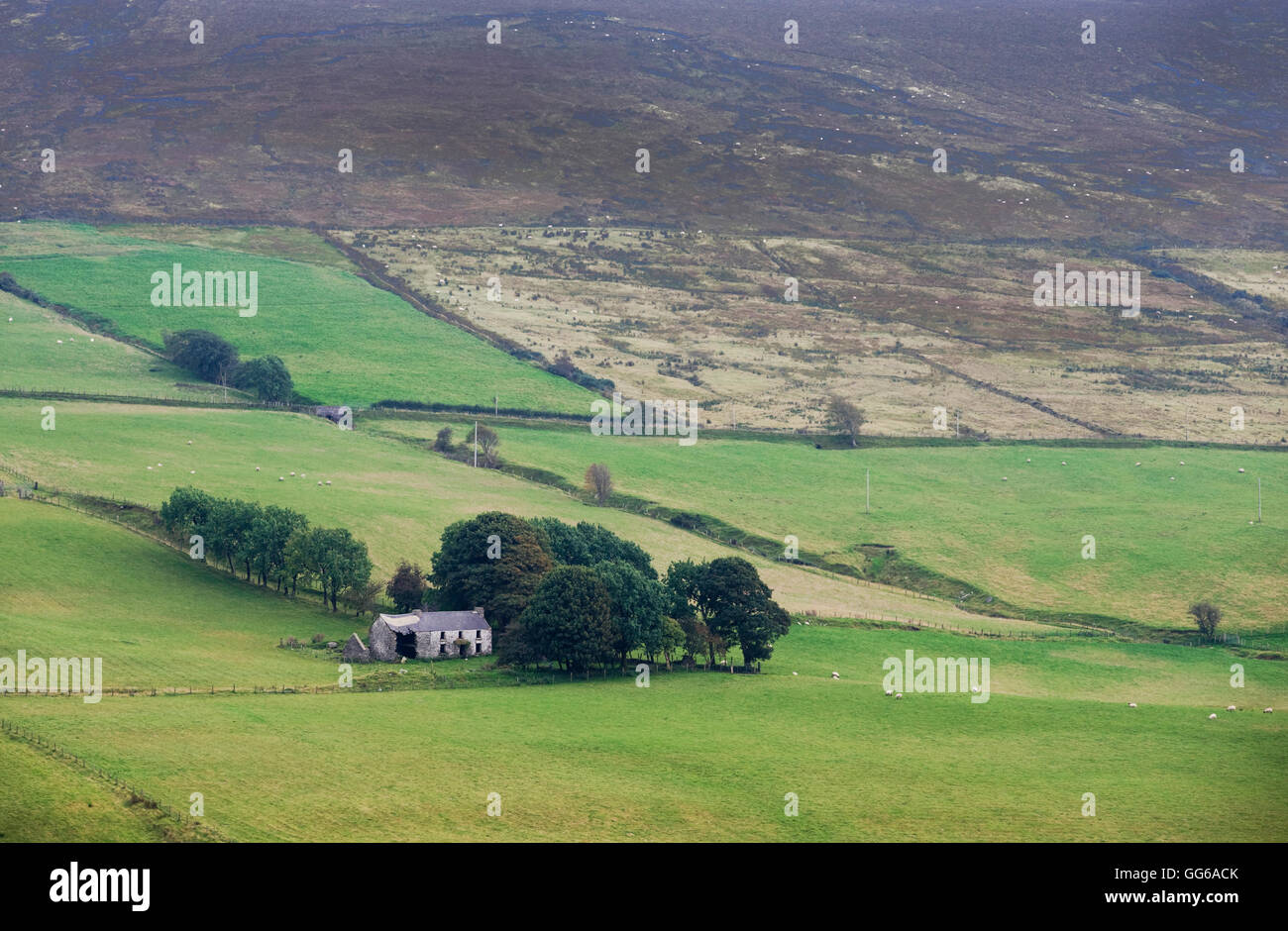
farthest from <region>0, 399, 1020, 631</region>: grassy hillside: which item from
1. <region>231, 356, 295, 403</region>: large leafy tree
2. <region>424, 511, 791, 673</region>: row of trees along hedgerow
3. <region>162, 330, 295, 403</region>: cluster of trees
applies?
<region>424, 511, 791, 673</region>: row of trees along hedgerow

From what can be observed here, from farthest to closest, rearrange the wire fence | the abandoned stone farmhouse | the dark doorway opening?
1. the dark doorway opening
2. the abandoned stone farmhouse
3. the wire fence

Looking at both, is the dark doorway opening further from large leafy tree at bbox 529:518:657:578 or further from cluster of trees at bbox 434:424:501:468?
cluster of trees at bbox 434:424:501:468

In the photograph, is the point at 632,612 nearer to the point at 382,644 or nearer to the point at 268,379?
the point at 382,644

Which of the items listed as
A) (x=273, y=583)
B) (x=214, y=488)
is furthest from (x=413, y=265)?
(x=273, y=583)

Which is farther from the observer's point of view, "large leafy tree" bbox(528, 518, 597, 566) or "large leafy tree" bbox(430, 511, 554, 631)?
"large leafy tree" bbox(528, 518, 597, 566)

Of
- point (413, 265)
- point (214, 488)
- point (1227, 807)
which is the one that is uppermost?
A: point (413, 265)
